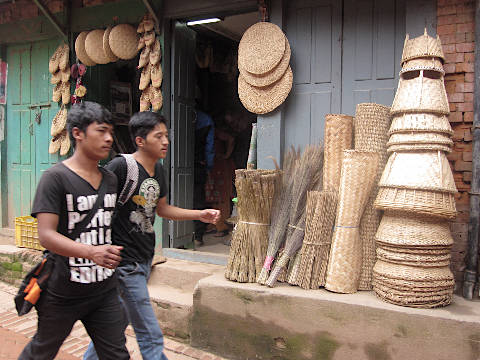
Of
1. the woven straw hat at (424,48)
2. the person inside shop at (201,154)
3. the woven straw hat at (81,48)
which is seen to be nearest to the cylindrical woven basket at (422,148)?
the woven straw hat at (424,48)

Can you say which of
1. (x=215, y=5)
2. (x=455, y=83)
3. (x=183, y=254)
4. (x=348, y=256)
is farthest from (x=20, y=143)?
(x=455, y=83)

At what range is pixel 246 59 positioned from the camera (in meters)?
4.37

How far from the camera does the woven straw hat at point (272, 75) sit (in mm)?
4223

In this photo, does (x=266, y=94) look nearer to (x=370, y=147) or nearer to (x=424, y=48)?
(x=370, y=147)

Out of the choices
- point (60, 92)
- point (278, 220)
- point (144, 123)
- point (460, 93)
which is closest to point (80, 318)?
point (144, 123)

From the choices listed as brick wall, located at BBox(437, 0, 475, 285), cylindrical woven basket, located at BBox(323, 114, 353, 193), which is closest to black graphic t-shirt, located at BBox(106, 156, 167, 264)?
cylindrical woven basket, located at BBox(323, 114, 353, 193)

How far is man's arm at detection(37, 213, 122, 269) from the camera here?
1.95 meters

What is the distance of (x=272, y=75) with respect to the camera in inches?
168

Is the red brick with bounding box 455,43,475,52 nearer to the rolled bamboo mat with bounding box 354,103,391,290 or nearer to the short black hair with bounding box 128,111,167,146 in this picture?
the rolled bamboo mat with bounding box 354,103,391,290

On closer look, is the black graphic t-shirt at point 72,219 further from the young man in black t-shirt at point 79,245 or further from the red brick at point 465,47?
the red brick at point 465,47

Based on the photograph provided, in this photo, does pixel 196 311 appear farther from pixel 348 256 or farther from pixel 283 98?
pixel 283 98

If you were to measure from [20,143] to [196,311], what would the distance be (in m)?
A: 4.52

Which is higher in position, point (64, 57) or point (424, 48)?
point (64, 57)

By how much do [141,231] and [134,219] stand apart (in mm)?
86
